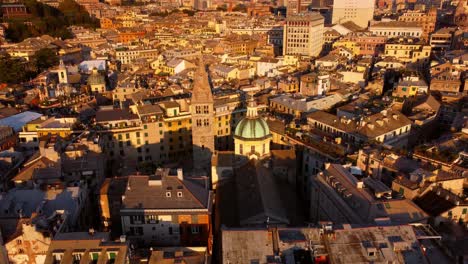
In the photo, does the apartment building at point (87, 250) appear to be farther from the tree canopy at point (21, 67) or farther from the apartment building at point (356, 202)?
the tree canopy at point (21, 67)

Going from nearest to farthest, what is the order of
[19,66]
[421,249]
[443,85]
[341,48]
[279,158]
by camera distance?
[421,249]
[279,158]
[443,85]
[19,66]
[341,48]

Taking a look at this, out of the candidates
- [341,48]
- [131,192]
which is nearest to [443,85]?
[341,48]

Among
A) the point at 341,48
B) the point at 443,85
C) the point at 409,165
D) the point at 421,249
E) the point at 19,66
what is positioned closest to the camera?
the point at 421,249

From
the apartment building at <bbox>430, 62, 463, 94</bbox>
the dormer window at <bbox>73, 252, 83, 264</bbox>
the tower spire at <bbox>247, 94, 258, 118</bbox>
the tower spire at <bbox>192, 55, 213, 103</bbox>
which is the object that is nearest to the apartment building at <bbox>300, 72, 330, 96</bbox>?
the apartment building at <bbox>430, 62, 463, 94</bbox>

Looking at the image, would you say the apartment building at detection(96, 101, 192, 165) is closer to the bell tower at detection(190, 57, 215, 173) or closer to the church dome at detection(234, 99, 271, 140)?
the bell tower at detection(190, 57, 215, 173)

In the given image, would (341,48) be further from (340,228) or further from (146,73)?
(340,228)

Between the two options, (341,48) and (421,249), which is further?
(341,48)

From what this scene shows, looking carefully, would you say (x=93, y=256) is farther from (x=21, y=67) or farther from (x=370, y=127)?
(x=21, y=67)
